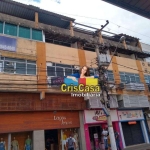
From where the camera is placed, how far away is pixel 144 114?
1823cm

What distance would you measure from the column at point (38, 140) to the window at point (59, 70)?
4629mm

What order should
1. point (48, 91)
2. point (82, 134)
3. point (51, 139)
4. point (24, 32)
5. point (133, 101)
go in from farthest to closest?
point (133, 101) → point (24, 32) → point (82, 134) → point (51, 139) → point (48, 91)

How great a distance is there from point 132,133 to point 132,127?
640mm

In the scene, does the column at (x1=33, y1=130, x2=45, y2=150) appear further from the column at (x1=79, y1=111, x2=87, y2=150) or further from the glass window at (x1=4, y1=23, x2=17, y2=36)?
the glass window at (x1=4, y1=23, x2=17, y2=36)

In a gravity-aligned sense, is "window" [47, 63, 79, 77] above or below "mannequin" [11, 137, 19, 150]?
above

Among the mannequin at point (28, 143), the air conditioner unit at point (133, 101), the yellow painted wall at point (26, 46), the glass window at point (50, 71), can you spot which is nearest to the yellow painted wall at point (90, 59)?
the glass window at point (50, 71)

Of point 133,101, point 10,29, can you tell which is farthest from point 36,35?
point 133,101

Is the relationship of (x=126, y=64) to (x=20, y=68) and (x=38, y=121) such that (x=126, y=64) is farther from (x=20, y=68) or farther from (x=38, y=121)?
(x=20, y=68)

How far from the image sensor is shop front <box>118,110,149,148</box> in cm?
1593

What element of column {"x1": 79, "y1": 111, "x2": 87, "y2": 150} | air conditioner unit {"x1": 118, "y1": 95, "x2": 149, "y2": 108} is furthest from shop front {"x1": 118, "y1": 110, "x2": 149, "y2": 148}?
column {"x1": 79, "y1": 111, "x2": 87, "y2": 150}

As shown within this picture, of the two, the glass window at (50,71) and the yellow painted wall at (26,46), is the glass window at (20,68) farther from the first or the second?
the glass window at (50,71)

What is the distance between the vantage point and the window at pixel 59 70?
13102 mm

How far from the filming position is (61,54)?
A: 1412cm

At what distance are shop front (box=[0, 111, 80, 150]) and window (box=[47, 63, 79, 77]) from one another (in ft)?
10.7
